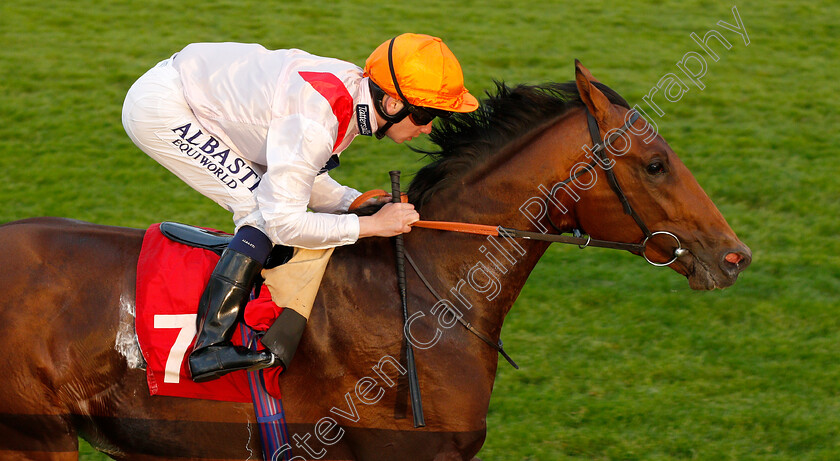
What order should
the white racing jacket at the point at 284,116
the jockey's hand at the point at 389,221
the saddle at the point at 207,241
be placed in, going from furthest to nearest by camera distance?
1. the saddle at the point at 207,241
2. the jockey's hand at the point at 389,221
3. the white racing jacket at the point at 284,116

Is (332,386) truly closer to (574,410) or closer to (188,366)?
(188,366)

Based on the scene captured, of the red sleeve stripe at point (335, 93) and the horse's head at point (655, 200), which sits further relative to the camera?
the horse's head at point (655, 200)

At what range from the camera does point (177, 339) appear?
9.55ft

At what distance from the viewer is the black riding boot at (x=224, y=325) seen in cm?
280

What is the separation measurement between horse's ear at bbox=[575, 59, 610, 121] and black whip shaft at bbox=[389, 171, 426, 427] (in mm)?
719

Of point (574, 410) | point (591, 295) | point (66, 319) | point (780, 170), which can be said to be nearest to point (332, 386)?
point (66, 319)

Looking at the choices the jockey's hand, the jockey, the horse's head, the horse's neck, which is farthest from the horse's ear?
the jockey's hand

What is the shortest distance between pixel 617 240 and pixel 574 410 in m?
1.77

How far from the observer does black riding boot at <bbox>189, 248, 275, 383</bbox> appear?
110 inches

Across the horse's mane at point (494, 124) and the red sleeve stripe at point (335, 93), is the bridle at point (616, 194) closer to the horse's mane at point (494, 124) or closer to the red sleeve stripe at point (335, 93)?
the horse's mane at point (494, 124)

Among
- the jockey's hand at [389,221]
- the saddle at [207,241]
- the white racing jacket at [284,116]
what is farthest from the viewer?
the saddle at [207,241]

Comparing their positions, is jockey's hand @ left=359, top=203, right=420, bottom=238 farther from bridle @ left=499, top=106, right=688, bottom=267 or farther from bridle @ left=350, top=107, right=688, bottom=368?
bridle @ left=499, top=106, right=688, bottom=267

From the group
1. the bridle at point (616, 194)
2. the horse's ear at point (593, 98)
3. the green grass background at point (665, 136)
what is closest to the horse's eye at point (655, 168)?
the bridle at point (616, 194)

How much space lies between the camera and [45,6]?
34.6 ft
